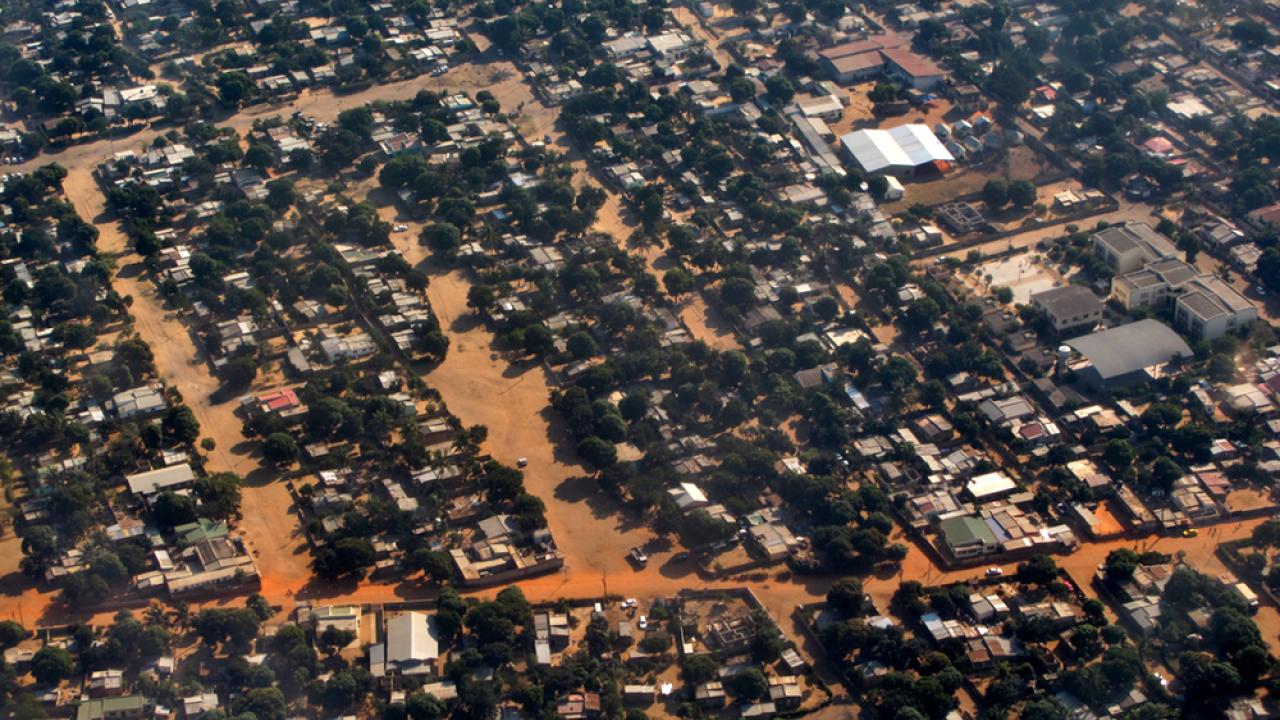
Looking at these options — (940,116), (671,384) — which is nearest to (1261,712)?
(671,384)

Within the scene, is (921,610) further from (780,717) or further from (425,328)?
(425,328)

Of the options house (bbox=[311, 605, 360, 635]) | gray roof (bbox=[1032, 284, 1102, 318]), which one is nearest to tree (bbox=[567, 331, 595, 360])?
house (bbox=[311, 605, 360, 635])

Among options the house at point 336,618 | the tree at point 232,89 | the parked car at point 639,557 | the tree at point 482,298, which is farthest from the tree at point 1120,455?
the tree at point 232,89

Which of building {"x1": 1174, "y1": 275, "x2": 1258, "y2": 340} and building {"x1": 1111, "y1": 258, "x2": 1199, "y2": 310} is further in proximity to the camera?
building {"x1": 1111, "y1": 258, "x2": 1199, "y2": 310}

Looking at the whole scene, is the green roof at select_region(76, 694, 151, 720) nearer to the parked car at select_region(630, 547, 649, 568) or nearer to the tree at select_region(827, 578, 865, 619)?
the parked car at select_region(630, 547, 649, 568)

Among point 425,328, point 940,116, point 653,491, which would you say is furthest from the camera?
point 940,116

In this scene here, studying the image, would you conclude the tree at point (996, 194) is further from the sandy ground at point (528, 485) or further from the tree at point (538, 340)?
the tree at point (538, 340)
